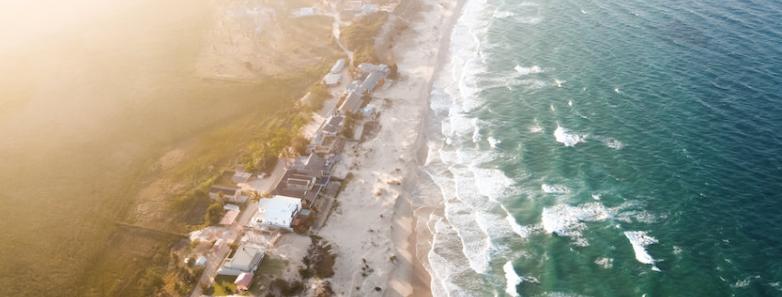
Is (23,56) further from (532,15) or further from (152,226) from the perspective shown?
(532,15)

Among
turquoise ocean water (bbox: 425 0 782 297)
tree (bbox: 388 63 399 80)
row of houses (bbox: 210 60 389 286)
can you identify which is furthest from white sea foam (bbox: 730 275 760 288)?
tree (bbox: 388 63 399 80)

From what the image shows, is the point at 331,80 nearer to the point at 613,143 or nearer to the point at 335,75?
the point at 335,75

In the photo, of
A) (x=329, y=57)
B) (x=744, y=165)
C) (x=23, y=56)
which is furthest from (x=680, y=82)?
(x=23, y=56)

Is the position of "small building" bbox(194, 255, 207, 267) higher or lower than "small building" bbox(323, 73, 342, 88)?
lower

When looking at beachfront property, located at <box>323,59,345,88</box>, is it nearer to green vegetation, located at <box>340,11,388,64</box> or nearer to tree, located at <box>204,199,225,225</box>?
green vegetation, located at <box>340,11,388,64</box>

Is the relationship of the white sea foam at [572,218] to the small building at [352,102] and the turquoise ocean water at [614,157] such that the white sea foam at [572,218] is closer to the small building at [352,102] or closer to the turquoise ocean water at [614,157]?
the turquoise ocean water at [614,157]

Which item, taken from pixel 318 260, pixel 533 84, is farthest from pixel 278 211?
pixel 533 84
